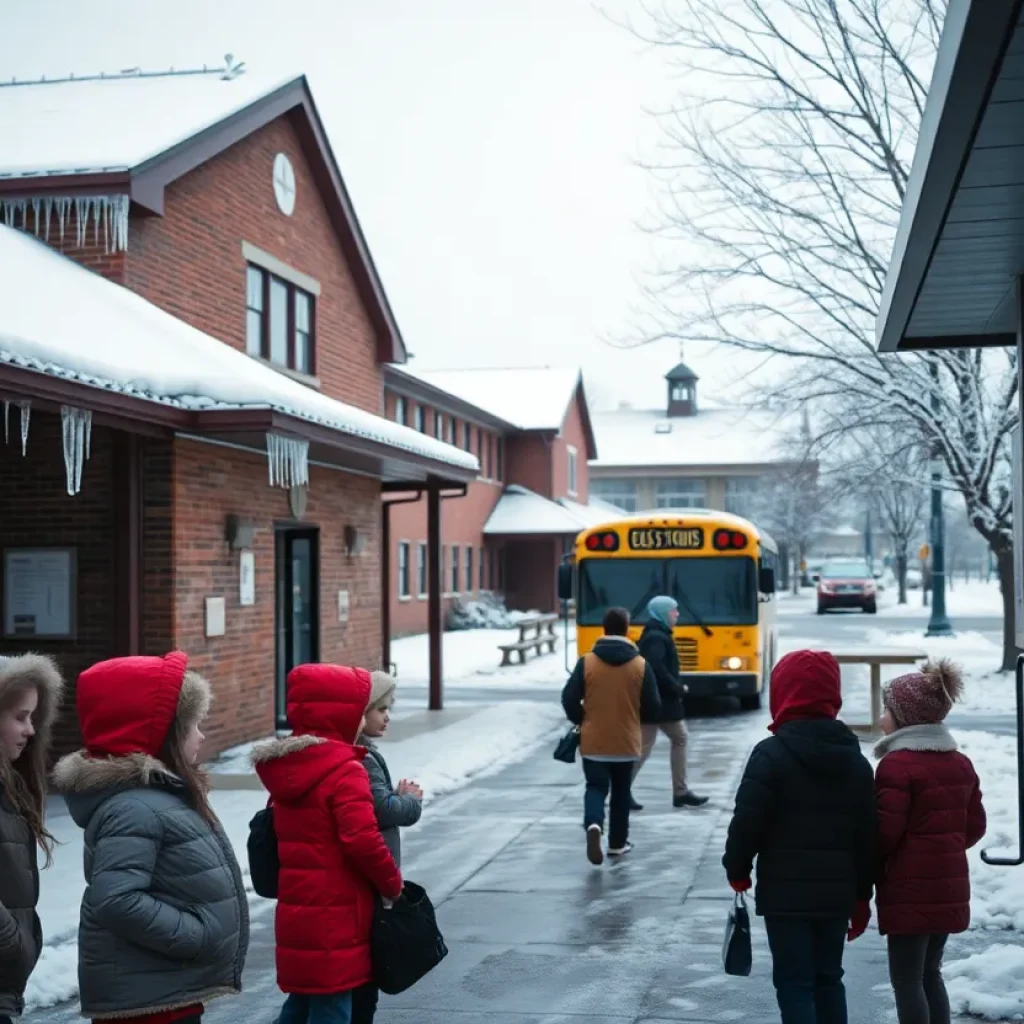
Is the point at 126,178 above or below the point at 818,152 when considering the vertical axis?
below

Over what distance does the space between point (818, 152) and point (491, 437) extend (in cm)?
2853

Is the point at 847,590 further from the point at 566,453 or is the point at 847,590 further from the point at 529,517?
the point at 529,517

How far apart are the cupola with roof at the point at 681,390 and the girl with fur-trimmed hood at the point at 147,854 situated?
8513cm

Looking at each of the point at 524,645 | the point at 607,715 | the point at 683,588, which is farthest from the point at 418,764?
the point at 524,645

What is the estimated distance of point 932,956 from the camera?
5160 millimetres

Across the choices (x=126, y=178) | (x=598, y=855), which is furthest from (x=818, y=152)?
(x=598, y=855)

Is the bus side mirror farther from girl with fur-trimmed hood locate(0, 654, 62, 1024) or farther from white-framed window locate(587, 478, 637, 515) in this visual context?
white-framed window locate(587, 478, 637, 515)

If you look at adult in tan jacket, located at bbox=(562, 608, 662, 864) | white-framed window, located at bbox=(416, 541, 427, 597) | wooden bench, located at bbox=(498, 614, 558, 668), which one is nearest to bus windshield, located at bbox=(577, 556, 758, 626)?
wooden bench, located at bbox=(498, 614, 558, 668)

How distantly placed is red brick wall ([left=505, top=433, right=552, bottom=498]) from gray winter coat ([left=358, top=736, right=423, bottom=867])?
4247 cm

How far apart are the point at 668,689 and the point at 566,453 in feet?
129

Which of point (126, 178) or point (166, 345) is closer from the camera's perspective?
point (166, 345)

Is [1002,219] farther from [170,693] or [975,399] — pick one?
[975,399]

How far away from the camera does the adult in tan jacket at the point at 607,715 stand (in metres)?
9.66

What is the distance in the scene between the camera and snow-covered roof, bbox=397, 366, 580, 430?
47562 mm
